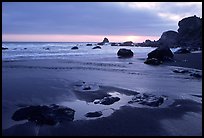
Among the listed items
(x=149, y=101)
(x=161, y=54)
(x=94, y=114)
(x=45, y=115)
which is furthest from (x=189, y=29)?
(x=45, y=115)

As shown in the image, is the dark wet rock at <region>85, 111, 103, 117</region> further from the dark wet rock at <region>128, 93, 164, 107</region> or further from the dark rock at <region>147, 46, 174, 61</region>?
the dark rock at <region>147, 46, 174, 61</region>

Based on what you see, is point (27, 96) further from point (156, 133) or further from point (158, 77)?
point (158, 77)

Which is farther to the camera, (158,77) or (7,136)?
(158,77)

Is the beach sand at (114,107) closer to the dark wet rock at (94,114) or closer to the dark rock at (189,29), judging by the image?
the dark wet rock at (94,114)

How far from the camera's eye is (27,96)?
14008 mm

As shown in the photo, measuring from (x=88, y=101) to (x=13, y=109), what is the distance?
338 cm

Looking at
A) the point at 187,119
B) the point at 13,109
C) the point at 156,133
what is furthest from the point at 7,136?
the point at 187,119

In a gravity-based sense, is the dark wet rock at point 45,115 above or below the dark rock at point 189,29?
below

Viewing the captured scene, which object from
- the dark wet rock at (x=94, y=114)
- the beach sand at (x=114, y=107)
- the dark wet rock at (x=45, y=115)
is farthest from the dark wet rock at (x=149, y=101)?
Answer: the dark wet rock at (x=45, y=115)

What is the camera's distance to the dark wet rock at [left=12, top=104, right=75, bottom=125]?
32.2 feet

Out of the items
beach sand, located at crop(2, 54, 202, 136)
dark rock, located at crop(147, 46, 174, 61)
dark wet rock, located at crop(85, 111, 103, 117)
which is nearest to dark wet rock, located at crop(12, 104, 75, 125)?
beach sand, located at crop(2, 54, 202, 136)

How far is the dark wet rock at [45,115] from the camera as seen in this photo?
9812 mm

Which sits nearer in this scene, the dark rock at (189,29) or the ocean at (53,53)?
the ocean at (53,53)

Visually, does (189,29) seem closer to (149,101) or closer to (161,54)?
(161,54)
